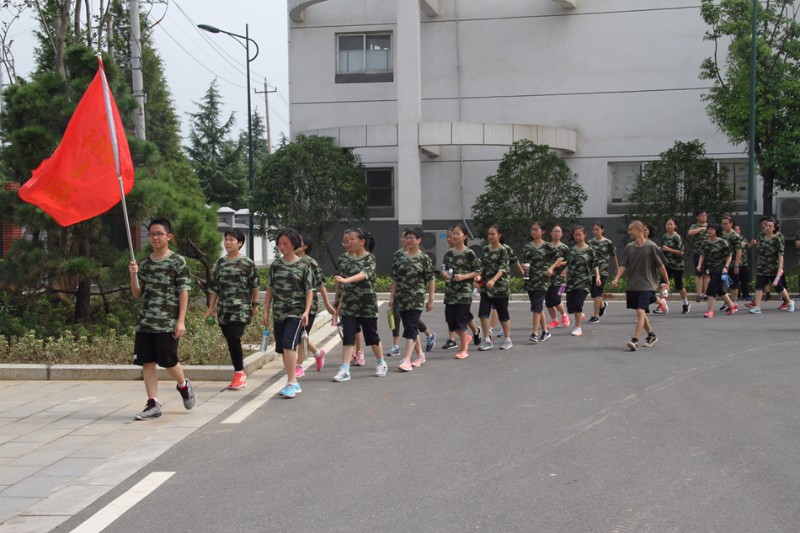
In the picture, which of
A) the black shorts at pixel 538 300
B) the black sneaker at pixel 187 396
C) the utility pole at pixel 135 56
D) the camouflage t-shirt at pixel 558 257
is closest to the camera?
the black sneaker at pixel 187 396

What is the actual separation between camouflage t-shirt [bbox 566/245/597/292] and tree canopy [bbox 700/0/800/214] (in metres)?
11.0

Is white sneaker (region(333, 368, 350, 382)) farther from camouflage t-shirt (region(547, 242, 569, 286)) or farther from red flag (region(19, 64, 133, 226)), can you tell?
camouflage t-shirt (region(547, 242, 569, 286))

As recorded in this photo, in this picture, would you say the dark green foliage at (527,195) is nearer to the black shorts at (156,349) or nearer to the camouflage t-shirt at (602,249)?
the camouflage t-shirt at (602,249)

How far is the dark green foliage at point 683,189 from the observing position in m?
24.7

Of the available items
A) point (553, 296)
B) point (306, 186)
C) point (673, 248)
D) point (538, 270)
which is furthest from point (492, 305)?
point (306, 186)

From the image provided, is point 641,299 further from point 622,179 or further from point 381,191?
point 381,191

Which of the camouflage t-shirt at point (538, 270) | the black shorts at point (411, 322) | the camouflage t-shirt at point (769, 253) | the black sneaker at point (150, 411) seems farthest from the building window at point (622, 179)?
the black sneaker at point (150, 411)

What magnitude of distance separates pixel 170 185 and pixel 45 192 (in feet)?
14.7

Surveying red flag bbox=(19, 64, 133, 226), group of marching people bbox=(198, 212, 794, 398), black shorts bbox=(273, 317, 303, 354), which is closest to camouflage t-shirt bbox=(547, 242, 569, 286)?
group of marching people bbox=(198, 212, 794, 398)

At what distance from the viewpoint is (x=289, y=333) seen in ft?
30.3

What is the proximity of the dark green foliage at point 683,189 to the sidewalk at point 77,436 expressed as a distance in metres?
16.5

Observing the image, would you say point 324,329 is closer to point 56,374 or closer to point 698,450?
point 56,374

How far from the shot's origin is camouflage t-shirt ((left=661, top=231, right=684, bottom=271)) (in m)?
17.5

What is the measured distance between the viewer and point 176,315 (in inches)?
330
